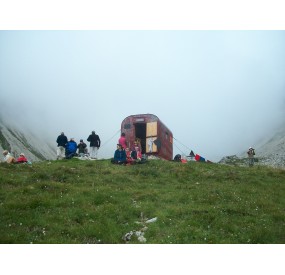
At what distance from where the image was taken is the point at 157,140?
135 feet

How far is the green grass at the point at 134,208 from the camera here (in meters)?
13.4

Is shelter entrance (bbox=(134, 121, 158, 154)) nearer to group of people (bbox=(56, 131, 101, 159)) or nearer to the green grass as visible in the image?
group of people (bbox=(56, 131, 101, 159))

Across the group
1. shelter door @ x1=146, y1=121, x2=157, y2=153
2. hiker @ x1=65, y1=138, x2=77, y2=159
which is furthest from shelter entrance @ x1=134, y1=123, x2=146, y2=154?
hiker @ x1=65, y1=138, x2=77, y2=159

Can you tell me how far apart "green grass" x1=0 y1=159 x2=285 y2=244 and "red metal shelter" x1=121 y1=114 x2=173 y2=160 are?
1585 cm

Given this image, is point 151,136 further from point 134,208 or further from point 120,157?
point 134,208

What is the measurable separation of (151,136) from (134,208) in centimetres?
2482

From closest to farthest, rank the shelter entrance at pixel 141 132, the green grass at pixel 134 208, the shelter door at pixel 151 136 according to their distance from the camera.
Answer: the green grass at pixel 134 208 < the shelter door at pixel 151 136 < the shelter entrance at pixel 141 132

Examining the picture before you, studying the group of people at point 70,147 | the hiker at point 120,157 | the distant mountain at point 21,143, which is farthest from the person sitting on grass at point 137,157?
the distant mountain at point 21,143

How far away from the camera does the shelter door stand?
41.3 m

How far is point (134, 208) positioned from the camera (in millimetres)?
16781

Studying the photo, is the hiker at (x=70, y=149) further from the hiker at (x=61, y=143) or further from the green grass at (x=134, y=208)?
the green grass at (x=134, y=208)

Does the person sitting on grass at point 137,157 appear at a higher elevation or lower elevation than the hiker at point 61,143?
lower

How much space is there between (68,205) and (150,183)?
7724 millimetres

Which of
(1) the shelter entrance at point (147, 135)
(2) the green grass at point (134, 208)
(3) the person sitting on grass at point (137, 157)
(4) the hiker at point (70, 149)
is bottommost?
(2) the green grass at point (134, 208)
